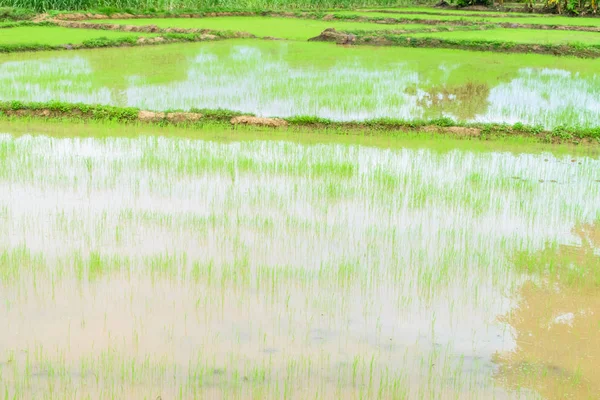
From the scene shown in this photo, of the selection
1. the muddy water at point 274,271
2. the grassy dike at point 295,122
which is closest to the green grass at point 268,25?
the grassy dike at point 295,122

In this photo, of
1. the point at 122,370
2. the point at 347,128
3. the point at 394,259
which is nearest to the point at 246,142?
the point at 347,128

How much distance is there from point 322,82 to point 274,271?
6.31 metres

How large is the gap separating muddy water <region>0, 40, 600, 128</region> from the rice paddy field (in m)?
0.08

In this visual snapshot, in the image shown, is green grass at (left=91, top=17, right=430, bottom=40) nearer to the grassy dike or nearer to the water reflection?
the grassy dike

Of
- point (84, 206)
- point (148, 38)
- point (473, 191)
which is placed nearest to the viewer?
point (84, 206)

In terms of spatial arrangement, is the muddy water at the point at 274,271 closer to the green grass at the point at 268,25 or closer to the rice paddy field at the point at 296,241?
the rice paddy field at the point at 296,241

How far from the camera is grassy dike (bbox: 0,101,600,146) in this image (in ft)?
23.1

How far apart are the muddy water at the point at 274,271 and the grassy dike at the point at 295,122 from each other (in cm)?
101

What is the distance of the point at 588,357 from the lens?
2.91 meters

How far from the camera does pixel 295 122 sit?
23.8 feet

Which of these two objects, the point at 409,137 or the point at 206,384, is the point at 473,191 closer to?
the point at 409,137

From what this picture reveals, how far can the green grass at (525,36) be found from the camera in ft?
48.9

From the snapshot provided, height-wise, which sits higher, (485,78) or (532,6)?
(532,6)

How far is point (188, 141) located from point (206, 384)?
4.27 metres
